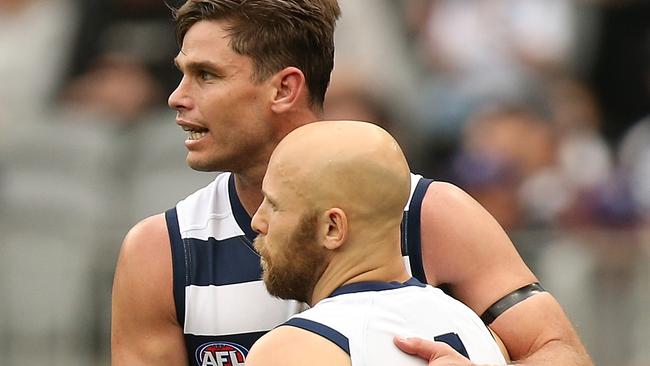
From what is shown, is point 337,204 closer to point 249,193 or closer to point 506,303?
point 506,303

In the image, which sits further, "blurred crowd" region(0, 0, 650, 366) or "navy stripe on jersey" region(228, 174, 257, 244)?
"blurred crowd" region(0, 0, 650, 366)

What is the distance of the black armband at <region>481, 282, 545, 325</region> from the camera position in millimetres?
5004

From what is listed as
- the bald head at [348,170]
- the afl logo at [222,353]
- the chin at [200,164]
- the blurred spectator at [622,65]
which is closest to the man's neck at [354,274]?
the bald head at [348,170]

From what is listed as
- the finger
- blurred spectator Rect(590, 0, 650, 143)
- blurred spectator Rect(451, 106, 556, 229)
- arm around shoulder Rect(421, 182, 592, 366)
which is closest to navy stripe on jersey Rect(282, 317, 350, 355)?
the finger

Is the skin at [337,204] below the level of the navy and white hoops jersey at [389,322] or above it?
above

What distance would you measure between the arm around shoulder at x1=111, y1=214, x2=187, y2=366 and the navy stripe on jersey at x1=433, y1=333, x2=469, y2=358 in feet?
4.53

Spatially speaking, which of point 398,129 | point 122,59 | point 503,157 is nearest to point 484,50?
point 398,129

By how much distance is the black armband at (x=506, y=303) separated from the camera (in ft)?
16.4

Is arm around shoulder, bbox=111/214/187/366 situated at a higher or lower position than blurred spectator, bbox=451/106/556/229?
lower

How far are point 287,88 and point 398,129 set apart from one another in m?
4.91

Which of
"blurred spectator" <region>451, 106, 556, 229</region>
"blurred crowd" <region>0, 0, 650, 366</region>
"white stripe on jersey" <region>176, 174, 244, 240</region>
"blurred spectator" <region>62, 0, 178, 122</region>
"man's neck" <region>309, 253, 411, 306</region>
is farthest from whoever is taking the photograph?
"blurred spectator" <region>62, 0, 178, 122</region>

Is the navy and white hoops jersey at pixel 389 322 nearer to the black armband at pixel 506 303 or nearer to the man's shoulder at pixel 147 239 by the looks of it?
the black armband at pixel 506 303

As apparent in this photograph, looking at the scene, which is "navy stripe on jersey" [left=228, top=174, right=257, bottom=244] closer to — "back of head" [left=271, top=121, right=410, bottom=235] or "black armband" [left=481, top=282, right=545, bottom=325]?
"black armband" [left=481, top=282, right=545, bottom=325]

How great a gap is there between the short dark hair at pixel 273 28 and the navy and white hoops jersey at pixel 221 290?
53cm
